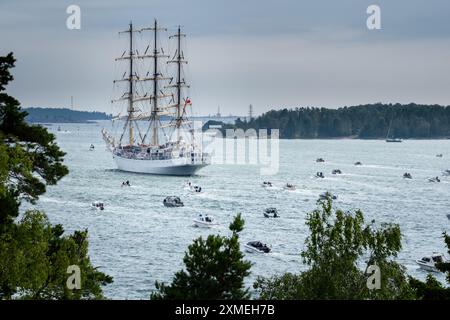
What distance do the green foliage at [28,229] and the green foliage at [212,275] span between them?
264cm

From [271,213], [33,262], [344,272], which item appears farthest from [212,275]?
[271,213]

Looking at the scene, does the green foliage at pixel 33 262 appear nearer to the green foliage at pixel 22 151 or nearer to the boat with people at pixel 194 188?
the green foliage at pixel 22 151

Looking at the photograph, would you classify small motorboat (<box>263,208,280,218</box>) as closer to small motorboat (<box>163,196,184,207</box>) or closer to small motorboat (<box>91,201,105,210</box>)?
small motorboat (<box>163,196,184,207</box>)

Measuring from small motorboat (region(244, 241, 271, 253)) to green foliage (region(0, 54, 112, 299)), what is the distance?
29.8 meters

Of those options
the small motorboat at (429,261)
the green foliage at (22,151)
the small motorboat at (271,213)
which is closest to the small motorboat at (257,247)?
the small motorboat at (429,261)

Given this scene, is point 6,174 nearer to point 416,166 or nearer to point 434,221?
point 434,221

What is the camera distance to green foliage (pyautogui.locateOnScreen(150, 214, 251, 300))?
2239cm

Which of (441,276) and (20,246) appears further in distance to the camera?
(441,276)

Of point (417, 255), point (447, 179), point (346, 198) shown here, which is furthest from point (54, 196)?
point (447, 179)

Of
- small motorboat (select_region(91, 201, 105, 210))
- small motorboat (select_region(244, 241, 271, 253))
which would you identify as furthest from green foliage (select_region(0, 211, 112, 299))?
small motorboat (select_region(91, 201, 105, 210))

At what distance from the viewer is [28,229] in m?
20.1

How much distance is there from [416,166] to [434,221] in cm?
8097

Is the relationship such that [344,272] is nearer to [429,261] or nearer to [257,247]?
[429,261]
